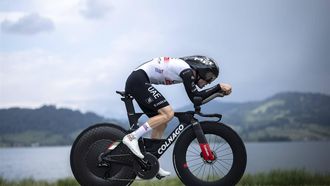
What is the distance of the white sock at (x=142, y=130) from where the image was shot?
977 centimetres

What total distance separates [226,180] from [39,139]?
16351cm

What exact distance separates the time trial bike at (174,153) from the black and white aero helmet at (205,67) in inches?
Answer: 13.3

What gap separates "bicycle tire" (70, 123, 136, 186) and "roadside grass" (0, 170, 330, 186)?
4.61 ft

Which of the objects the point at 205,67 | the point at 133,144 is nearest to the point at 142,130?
the point at 133,144

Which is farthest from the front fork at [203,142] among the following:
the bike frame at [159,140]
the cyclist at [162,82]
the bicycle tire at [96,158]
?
the bicycle tire at [96,158]

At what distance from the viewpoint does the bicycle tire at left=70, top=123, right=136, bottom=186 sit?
1007 cm

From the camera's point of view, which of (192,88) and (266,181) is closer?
(192,88)

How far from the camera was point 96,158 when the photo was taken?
1016cm

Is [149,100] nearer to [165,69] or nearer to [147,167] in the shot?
[165,69]

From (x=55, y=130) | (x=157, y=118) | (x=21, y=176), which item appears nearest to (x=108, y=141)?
(x=157, y=118)

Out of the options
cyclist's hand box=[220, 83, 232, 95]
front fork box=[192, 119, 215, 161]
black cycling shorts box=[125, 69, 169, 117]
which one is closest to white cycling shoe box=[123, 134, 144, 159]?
black cycling shorts box=[125, 69, 169, 117]

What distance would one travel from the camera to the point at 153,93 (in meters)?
9.84

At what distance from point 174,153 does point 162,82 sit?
117 centimetres

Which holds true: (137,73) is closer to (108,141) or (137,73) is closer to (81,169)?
(108,141)
